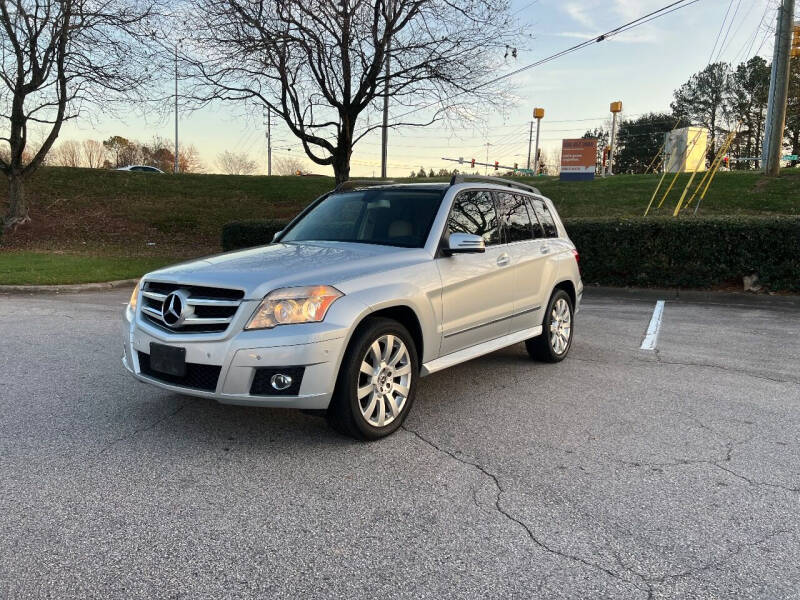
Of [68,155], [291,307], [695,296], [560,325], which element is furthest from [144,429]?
[68,155]

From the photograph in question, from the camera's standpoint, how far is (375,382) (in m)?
3.95

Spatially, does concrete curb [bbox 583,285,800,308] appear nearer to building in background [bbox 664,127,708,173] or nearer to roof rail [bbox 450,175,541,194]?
roof rail [bbox 450,175,541,194]

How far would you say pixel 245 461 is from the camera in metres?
3.63

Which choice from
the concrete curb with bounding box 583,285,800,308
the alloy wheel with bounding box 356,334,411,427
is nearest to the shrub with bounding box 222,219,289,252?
the concrete curb with bounding box 583,285,800,308

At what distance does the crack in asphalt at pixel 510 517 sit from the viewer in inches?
102

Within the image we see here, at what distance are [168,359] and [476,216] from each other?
2.76 metres

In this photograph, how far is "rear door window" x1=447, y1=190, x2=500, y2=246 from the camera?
494 cm

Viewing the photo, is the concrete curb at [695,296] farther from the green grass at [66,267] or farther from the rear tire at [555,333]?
the green grass at [66,267]

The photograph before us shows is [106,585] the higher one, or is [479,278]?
[479,278]

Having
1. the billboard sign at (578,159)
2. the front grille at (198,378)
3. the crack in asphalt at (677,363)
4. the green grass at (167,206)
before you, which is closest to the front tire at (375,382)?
the front grille at (198,378)

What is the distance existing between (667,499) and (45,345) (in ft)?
20.5

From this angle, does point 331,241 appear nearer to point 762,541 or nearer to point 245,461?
point 245,461

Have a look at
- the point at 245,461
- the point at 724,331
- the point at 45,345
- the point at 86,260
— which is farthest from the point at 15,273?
the point at 724,331

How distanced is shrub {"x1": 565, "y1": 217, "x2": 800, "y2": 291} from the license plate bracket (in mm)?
9628
